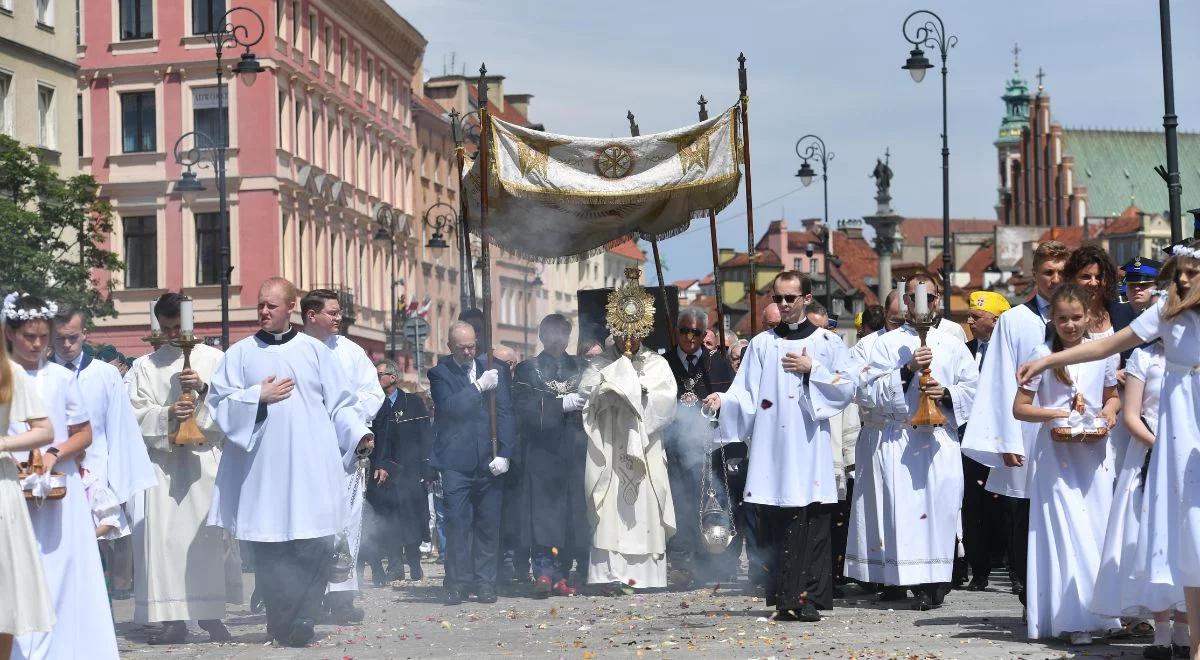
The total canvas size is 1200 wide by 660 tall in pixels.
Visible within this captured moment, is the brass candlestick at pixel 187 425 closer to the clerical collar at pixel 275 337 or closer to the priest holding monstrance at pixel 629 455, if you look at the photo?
the clerical collar at pixel 275 337

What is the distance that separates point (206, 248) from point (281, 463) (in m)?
42.6

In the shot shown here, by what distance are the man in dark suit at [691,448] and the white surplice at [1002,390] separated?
4.83 meters

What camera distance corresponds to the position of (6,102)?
133 ft

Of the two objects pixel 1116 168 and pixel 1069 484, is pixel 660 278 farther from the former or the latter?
pixel 1116 168

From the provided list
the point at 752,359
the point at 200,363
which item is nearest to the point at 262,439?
the point at 200,363

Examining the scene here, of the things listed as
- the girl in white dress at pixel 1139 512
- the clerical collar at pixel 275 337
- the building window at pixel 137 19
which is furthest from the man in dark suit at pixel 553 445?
the building window at pixel 137 19

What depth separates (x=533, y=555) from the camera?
49.0 feet

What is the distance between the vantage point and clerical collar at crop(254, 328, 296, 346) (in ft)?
37.9

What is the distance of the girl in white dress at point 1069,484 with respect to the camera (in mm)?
9844

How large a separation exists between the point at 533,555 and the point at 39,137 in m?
29.9

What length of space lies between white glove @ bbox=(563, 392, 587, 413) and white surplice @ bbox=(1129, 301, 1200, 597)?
6.59 metres

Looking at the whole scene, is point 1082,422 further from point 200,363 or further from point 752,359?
point 200,363

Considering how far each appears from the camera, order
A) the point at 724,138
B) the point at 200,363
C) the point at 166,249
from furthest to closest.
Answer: the point at 166,249 < the point at 724,138 < the point at 200,363

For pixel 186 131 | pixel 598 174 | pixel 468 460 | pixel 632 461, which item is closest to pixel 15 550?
pixel 468 460
